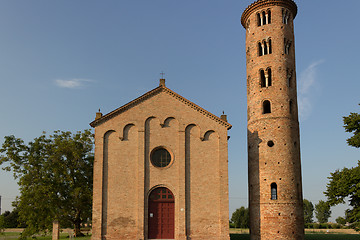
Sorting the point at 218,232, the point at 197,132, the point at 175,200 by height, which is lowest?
the point at 218,232

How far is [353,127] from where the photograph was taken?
82.5ft

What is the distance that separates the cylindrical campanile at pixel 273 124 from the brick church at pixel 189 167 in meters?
0.08

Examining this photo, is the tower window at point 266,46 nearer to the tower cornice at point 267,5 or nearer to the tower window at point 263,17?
the tower window at point 263,17

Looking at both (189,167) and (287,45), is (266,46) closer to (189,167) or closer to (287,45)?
(287,45)

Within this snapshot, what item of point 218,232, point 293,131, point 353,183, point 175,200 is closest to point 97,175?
point 175,200

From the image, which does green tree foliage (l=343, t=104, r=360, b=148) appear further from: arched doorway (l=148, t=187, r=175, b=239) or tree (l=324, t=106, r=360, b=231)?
arched doorway (l=148, t=187, r=175, b=239)

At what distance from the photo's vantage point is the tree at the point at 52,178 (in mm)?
30703

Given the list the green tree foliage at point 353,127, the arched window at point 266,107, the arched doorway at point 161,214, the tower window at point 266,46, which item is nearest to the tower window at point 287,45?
the tower window at point 266,46

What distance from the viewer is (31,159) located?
105 feet

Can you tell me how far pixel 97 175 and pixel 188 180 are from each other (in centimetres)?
690

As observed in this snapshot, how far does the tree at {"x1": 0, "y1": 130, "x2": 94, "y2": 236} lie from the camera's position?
101 feet

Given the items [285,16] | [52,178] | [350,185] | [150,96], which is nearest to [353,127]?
[350,185]

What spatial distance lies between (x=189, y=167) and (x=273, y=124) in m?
8.19

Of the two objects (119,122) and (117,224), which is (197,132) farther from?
(117,224)
